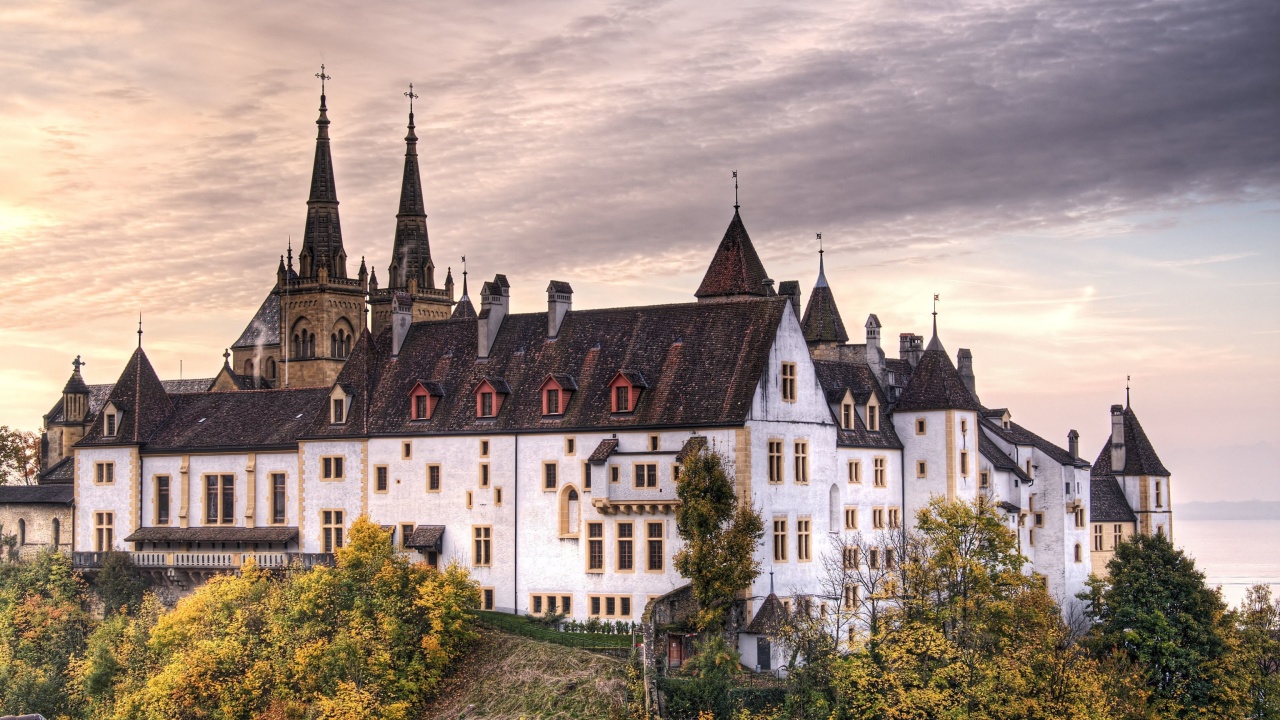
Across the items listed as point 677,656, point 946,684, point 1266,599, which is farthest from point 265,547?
point 1266,599

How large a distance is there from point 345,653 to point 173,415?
24.9 m

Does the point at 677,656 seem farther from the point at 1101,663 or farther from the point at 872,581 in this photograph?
the point at 1101,663

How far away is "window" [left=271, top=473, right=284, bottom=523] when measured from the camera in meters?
80.8

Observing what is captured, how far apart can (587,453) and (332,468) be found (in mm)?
14063

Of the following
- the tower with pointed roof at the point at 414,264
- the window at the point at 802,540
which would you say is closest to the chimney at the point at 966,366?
the window at the point at 802,540

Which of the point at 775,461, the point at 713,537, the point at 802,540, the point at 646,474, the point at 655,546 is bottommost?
the point at 655,546

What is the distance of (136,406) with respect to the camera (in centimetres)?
8638

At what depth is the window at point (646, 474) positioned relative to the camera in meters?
69.1

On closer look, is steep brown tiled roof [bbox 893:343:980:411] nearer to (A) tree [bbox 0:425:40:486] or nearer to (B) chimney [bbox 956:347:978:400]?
(B) chimney [bbox 956:347:978:400]

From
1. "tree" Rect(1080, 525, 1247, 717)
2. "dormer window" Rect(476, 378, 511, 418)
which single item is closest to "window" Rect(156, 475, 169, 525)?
"dormer window" Rect(476, 378, 511, 418)

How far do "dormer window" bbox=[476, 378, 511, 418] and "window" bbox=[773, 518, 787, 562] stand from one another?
13605 millimetres

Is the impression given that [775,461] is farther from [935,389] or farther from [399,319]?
[399,319]

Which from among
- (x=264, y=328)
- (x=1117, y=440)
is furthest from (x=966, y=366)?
(x=264, y=328)

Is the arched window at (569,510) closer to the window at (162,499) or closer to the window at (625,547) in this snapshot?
the window at (625,547)
